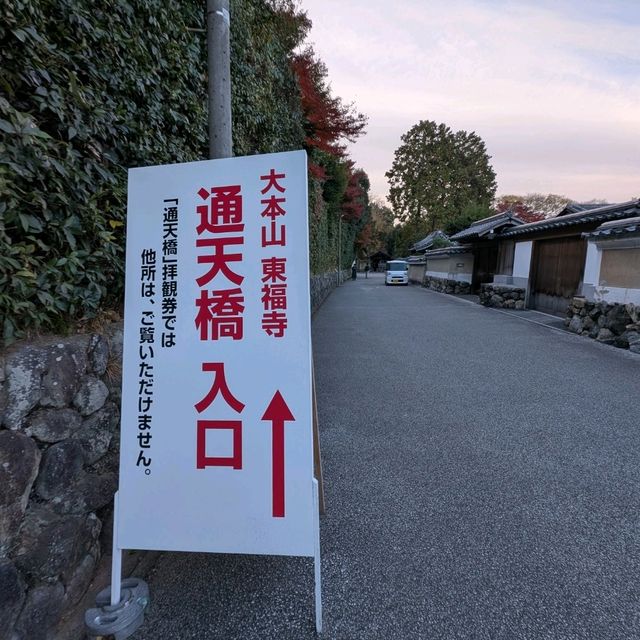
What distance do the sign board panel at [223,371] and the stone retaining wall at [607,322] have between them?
8.01 m

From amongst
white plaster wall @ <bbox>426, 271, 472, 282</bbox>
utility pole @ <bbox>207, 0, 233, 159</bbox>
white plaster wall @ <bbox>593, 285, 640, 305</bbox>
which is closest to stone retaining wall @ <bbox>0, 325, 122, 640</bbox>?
utility pole @ <bbox>207, 0, 233, 159</bbox>

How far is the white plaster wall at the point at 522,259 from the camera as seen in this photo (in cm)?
1335

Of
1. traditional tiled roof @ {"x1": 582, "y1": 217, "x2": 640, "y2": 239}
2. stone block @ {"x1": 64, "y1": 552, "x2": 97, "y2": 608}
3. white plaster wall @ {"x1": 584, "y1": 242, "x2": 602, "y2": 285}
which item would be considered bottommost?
stone block @ {"x1": 64, "y1": 552, "x2": 97, "y2": 608}

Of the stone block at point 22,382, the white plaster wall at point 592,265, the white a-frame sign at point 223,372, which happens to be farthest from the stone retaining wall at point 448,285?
the stone block at point 22,382

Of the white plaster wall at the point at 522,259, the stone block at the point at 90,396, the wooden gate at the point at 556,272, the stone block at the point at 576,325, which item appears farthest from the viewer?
the white plaster wall at the point at 522,259

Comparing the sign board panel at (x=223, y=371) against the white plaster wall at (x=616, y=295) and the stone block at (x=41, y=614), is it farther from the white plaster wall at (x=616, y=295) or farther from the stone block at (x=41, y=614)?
the white plaster wall at (x=616, y=295)

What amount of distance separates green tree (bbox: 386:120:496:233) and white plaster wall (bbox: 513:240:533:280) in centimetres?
2810

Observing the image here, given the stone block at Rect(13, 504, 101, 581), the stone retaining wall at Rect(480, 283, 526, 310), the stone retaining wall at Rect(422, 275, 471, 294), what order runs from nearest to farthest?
the stone block at Rect(13, 504, 101, 581) → the stone retaining wall at Rect(480, 283, 526, 310) → the stone retaining wall at Rect(422, 275, 471, 294)

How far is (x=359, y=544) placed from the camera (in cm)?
230

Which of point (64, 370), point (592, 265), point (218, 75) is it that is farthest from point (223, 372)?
point (592, 265)

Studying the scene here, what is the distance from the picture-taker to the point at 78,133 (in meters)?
1.86

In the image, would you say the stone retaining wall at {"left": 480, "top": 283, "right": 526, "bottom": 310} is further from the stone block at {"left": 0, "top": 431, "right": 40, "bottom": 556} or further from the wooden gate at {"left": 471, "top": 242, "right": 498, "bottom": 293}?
the stone block at {"left": 0, "top": 431, "right": 40, "bottom": 556}

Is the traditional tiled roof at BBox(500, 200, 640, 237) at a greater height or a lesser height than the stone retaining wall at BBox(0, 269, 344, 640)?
greater

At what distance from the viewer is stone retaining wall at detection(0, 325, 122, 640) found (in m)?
1.52
